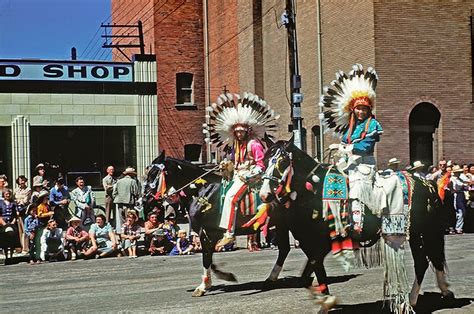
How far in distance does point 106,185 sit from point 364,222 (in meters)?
13.5

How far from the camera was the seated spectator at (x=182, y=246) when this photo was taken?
1705cm

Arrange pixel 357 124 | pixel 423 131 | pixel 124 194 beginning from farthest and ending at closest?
pixel 423 131, pixel 124 194, pixel 357 124

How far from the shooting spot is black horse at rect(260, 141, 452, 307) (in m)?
8.47

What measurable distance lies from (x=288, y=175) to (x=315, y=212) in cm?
56

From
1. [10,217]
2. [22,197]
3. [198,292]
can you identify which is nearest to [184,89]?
[22,197]

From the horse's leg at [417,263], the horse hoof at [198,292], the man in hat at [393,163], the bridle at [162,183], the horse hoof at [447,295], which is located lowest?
the horse hoof at [198,292]

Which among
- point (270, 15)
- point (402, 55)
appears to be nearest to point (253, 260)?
point (402, 55)

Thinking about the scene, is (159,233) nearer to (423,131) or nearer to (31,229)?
(31,229)

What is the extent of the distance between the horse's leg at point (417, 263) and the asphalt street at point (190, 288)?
220 millimetres

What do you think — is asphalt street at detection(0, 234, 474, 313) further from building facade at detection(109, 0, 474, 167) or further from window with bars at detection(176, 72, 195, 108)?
window with bars at detection(176, 72, 195, 108)

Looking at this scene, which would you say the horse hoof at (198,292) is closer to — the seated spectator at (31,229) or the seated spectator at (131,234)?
the seated spectator at (131,234)

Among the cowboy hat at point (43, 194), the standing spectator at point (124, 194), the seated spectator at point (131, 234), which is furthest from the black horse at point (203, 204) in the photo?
the standing spectator at point (124, 194)

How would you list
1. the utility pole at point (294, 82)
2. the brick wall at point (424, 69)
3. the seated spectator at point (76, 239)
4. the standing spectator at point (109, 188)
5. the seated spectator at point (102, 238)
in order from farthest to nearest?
the brick wall at point (424, 69), the utility pole at point (294, 82), the standing spectator at point (109, 188), the seated spectator at point (102, 238), the seated spectator at point (76, 239)

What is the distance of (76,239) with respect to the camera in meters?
16.8
